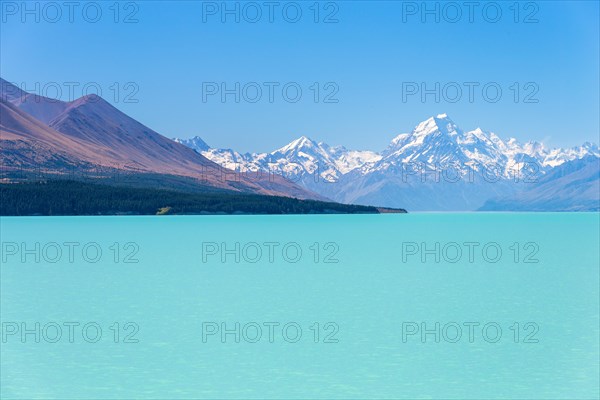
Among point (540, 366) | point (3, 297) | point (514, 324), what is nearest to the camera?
point (540, 366)

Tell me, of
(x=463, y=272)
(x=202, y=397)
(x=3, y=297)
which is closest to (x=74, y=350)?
(x=202, y=397)

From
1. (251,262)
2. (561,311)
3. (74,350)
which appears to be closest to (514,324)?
(561,311)

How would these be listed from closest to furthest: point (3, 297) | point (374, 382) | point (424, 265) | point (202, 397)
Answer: point (202, 397)
point (374, 382)
point (3, 297)
point (424, 265)

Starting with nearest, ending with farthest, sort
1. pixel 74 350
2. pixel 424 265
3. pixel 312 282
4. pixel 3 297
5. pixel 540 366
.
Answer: pixel 540 366 → pixel 74 350 → pixel 3 297 → pixel 312 282 → pixel 424 265

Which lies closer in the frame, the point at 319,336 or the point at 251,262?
the point at 319,336

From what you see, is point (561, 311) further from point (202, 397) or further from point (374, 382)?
point (202, 397)

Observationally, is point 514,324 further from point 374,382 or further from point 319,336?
point 374,382

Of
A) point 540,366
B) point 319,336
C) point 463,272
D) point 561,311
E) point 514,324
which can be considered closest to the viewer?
point 540,366
